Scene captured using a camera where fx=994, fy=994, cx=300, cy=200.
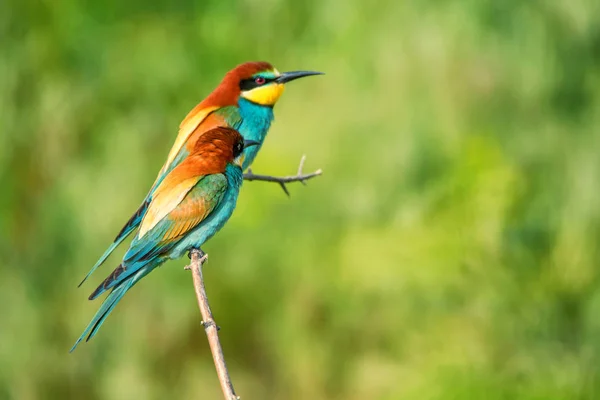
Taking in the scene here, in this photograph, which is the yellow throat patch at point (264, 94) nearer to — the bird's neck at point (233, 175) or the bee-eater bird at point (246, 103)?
the bee-eater bird at point (246, 103)

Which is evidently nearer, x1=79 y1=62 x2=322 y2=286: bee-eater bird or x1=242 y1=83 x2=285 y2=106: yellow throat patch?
x1=79 y1=62 x2=322 y2=286: bee-eater bird

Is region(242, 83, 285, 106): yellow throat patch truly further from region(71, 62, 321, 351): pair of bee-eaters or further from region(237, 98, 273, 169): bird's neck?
region(71, 62, 321, 351): pair of bee-eaters

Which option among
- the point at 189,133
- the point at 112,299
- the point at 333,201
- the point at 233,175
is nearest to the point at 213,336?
the point at 112,299

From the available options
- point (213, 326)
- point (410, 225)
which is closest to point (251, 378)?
point (410, 225)

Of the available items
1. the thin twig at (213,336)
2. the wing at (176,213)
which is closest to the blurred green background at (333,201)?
the wing at (176,213)

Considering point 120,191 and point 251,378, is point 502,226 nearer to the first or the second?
point 251,378

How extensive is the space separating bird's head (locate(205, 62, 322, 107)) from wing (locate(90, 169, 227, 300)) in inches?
27.3

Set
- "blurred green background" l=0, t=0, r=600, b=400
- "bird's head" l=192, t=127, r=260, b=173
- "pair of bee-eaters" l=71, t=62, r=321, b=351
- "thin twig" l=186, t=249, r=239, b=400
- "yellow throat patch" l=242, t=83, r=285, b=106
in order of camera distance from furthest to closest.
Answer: "blurred green background" l=0, t=0, r=600, b=400, "yellow throat patch" l=242, t=83, r=285, b=106, "bird's head" l=192, t=127, r=260, b=173, "pair of bee-eaters" l=71, t=62, r=321, b=351, "thin twig" l=186, t=249, r=239, b=400

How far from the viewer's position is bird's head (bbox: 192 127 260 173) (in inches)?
96.1

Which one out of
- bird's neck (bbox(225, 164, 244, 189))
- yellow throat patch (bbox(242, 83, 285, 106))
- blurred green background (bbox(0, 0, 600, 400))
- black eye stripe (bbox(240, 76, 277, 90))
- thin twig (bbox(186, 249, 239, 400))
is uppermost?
black eye stripe (bbox(240, 76, 277, 90))

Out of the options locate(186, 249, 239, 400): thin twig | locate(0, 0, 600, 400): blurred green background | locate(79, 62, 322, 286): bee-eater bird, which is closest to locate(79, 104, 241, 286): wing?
locate(79, 62, 322, 286): bee-eater bird

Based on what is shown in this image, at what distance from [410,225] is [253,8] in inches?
59.9

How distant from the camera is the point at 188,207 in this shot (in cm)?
236

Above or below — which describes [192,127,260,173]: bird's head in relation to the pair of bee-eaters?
above
